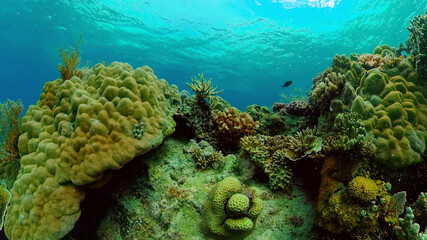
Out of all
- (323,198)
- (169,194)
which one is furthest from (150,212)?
(323,198)

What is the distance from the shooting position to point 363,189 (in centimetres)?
277

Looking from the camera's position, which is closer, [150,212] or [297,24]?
[150,212]

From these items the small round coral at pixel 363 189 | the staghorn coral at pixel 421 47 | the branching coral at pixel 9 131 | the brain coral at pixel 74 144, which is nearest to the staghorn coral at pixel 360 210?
the small round coral at pixel 363 189

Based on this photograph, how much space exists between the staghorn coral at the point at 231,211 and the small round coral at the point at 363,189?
1300 mm

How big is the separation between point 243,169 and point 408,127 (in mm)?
2941

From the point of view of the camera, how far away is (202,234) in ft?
10.7

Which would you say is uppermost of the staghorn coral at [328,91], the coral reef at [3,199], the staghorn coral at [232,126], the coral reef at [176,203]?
the staghorn coral at [328,91]

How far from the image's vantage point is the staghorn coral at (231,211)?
2990 millimetres

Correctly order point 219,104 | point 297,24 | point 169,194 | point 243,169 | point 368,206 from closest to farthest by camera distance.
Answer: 1. point 368,206
2. point 169,194
3. point 243,169
4. point 219,104
5. point 297,24

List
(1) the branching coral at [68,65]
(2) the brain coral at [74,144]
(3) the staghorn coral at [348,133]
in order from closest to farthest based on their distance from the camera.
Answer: (3) the staghorn coral at [348,133] < (2) the brain coral at [74,144] < (1) the branching coral at [68,65]

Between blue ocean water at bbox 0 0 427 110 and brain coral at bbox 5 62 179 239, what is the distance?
25860 millimetres

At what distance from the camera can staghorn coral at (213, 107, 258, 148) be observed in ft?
16.6

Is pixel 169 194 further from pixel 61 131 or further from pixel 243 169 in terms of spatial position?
pixel 61 131

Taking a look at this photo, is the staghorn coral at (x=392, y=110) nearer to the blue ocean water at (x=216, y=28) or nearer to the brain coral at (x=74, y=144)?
the brain coral at (x=74, y=144)
